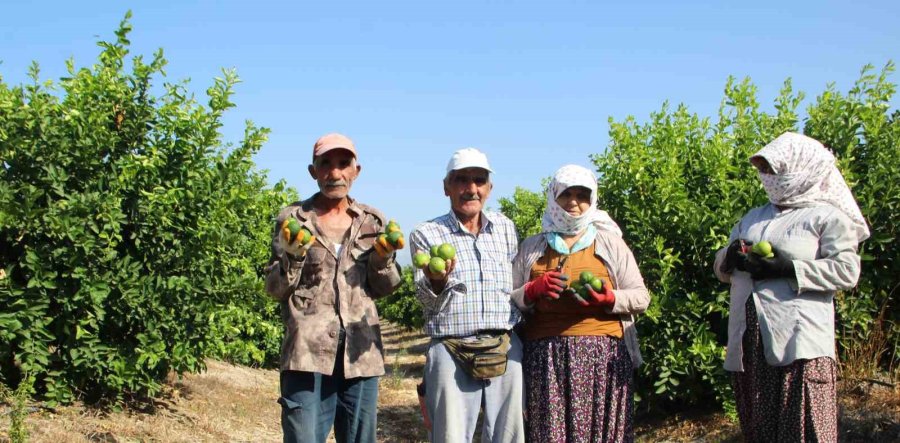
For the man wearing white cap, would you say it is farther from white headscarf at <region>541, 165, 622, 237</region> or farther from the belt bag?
white headscarf at <region>541, 165, 622, 237</region>

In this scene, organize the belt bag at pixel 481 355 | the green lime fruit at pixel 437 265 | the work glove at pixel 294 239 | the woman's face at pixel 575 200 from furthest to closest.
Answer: the woman's face at pixel 575 200
the belt bag at pixel 481 355
the green lime fruit at pixel 437 265
the work glove at pixel 294 239

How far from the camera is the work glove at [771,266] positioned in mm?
3508

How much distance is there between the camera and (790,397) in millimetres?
3484

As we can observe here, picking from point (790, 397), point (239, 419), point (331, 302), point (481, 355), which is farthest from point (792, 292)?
point (239, 419)

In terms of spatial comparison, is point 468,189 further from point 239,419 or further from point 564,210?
point 239,419

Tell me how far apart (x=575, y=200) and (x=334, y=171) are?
1.25 m

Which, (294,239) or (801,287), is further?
(801,287)

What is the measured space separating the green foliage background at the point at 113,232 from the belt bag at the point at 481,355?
3646mm

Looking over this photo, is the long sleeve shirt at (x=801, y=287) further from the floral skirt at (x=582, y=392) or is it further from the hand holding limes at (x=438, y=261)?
the hand holding limes at (x=438, y=261)

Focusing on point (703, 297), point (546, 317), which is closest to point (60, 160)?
point (546, 317)

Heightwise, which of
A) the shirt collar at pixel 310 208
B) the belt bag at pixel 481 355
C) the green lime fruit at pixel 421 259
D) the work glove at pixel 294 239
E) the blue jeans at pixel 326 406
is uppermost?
the shirt collar at pixel 310 208

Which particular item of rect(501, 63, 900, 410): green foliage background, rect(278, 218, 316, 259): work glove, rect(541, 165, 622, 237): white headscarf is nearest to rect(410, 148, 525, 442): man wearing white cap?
rect(541, 165, 622, 237): white headscarf

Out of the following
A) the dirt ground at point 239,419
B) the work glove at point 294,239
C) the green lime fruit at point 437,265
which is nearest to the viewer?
the work glove at point 294,239

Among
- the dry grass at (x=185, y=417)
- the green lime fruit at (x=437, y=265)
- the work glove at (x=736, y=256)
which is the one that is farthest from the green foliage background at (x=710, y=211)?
the dry grass at (x=185, y=417)
